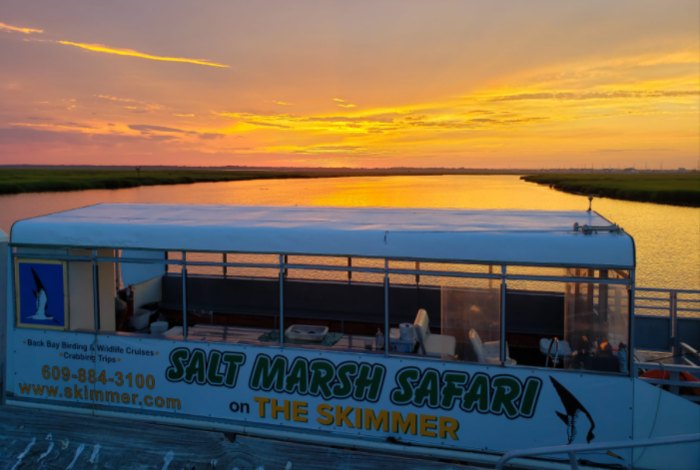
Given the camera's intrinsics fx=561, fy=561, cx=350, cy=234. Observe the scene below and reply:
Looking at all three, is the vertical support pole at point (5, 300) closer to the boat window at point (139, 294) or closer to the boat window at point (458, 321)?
the boat window at point (139, 294)

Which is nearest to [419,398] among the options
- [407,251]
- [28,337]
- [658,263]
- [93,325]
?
[407,251]

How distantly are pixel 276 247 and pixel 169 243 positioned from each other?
130 cm

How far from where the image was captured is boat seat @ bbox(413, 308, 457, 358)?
20.1 feet

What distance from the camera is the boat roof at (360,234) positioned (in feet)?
18.6

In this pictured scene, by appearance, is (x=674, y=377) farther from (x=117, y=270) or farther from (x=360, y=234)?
(x=117, y=270)

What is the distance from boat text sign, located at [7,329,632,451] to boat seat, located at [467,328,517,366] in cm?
14

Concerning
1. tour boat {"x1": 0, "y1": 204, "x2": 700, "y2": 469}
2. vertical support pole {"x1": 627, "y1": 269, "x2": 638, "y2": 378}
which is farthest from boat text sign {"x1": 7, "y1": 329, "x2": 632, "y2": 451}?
vertical support pole {"x1": 627, "y1": 269, "x2": 638, "y2": 378}

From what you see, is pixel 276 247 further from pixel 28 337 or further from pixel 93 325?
pixel 28 337

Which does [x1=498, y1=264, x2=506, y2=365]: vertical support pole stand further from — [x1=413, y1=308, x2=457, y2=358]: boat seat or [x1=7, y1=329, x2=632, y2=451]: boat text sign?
[x1=413, y1=308, x2=457, y2=358]: boat seat

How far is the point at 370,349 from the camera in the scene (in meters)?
6.36

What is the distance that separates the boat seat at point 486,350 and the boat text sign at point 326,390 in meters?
0.14

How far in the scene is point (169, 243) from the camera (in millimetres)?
6508

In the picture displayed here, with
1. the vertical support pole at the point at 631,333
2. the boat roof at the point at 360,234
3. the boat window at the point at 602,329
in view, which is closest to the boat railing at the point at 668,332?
the boat roof at the point at 360,234

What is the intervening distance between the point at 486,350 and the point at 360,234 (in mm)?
1856
